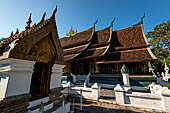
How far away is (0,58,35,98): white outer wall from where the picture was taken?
2123mm

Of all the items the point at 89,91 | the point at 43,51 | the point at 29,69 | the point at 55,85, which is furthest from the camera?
the point at 89,91

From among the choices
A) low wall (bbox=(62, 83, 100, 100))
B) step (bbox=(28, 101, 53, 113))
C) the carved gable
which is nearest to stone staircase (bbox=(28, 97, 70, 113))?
step (bbox=(28, 101, 53, 113))

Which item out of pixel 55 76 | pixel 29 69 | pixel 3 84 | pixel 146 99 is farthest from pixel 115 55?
pixel 3 84

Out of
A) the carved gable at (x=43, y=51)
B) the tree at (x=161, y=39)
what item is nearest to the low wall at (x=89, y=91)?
the carved gable at (x=43, y=51)

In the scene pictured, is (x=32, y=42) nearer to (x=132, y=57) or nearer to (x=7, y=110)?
(x=7, y=110)

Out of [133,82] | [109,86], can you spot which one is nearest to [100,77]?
[109,86]

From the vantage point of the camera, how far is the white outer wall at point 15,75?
2.12 metres

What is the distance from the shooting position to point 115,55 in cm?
1089

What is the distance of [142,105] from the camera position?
491 cm

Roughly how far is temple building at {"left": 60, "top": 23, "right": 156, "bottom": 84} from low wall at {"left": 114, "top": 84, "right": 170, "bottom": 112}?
14.7 feet

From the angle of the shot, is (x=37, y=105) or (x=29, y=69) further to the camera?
(x=37, y=105)

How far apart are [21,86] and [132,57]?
996 centimetres

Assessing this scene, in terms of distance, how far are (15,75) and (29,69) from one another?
1.23ft

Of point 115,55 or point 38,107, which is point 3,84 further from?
point 115,55
